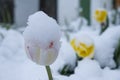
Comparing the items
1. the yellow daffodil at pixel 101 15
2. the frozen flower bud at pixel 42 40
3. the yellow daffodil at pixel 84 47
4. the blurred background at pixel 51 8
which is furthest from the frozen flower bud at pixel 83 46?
the blurred background at pixel 51 8

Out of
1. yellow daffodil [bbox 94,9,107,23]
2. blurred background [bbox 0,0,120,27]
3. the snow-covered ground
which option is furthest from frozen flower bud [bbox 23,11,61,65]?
blurred background [bbox 0,0,120,27]

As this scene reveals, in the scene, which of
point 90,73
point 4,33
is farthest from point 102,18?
point 90,73

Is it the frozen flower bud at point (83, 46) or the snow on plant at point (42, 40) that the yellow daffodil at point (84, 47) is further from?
the snow on plant at point (42, 40)

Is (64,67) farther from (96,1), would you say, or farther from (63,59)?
(96,1)

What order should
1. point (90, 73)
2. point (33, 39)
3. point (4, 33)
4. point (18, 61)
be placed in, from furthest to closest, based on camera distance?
point (4, 33) < point (18, 61) < point (90, 73) < point (33, 39)

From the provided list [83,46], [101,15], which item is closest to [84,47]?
[83,46]

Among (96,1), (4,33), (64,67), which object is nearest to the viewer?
(64,67)

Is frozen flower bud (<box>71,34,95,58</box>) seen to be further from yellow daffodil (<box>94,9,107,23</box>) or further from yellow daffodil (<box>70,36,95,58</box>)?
yellow daffodil (<box>94,9,107,23</box>)
